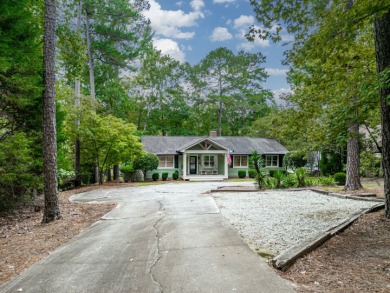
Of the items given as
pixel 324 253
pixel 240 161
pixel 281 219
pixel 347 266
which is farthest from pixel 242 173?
pixel 347 266

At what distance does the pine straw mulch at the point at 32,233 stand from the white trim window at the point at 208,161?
19.2 m

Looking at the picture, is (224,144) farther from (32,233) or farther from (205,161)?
(32,233)

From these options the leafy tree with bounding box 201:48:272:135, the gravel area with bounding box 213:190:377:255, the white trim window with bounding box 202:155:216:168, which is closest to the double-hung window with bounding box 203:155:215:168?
the white trim window with bounding box 202:155:216:168

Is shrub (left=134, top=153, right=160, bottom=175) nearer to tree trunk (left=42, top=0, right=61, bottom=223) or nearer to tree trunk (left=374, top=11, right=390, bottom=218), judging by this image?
tree trunk (left=42, top=0, right=61, bottom=223)

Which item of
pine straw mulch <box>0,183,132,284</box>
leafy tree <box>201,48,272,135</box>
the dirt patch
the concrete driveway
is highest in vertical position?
leafy tree <box>201,48,272,135</box>

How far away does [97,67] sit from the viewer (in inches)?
1069

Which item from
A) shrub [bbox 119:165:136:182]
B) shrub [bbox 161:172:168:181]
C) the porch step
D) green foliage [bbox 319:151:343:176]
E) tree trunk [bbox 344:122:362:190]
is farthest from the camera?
the porch step

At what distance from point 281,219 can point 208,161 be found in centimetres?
2197

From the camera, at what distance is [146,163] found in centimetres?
2452

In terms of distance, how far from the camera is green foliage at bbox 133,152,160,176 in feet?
79.8

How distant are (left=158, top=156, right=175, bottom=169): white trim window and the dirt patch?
75.0 feet

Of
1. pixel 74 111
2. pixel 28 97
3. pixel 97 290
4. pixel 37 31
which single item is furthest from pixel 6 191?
pixel 74 111

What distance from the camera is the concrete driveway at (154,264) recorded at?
358 cm

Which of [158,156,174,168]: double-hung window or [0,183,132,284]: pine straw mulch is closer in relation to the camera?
[0,183,132,284]: pine straw mulch
